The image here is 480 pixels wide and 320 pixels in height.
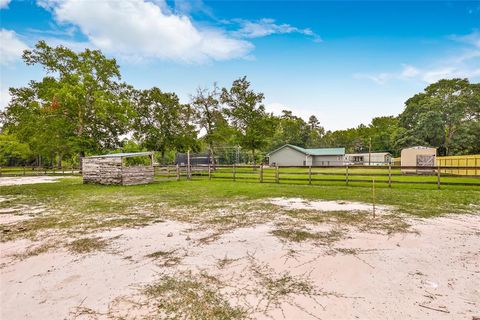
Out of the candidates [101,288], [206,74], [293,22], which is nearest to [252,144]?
[206,74]

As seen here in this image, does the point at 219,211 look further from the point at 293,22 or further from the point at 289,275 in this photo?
the point at 293,22

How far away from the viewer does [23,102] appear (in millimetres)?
24188

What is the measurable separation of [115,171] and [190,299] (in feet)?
47.7

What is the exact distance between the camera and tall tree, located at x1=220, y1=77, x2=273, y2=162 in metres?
31.8

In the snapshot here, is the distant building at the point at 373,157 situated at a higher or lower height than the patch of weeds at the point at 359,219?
higher

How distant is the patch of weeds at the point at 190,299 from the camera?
2209mm

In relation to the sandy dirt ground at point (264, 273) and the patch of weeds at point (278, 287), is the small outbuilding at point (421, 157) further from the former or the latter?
the patch of weeds at point (278, 287)

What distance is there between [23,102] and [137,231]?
28253mm

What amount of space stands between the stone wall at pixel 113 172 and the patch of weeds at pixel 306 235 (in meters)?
12.7

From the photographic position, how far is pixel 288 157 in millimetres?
42531

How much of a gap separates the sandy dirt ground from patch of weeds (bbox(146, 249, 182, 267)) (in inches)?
0.6

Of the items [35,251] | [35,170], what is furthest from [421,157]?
[35,170]

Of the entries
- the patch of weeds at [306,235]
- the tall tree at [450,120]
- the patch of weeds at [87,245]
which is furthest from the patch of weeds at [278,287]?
the tall tree at [450,120]

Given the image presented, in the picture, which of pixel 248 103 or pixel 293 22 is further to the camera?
pixel 248 103
